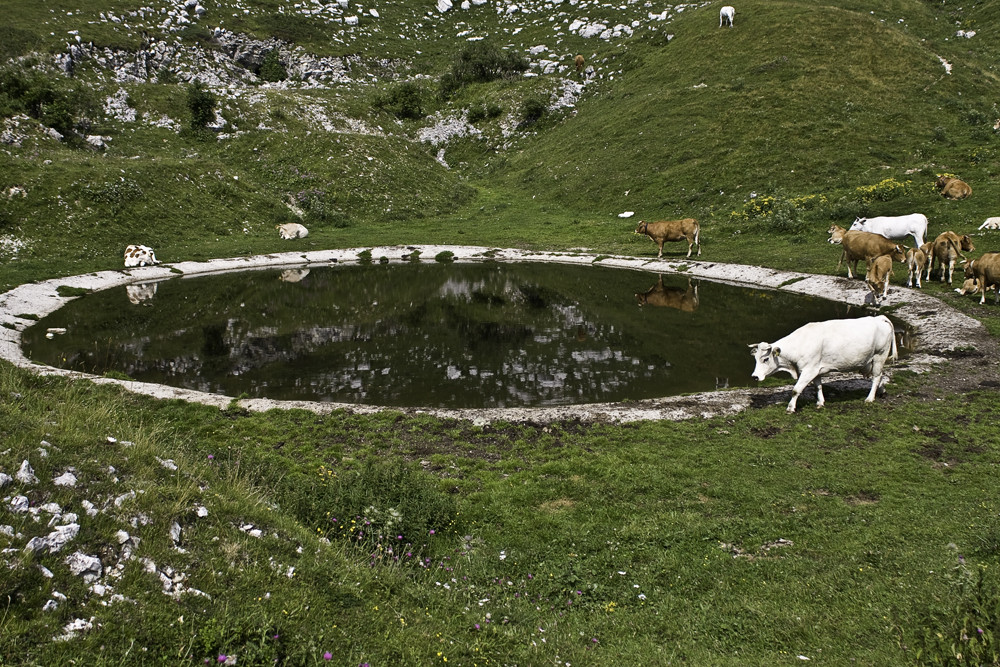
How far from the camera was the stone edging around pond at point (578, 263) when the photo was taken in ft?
50.9

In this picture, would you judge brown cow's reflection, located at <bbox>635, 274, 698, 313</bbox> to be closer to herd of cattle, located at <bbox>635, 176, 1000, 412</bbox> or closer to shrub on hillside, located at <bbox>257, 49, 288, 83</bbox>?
herd of cattle, located at <bbox>635, 176, 1000, 412</bbox>

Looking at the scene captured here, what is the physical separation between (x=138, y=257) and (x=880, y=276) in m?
42.5

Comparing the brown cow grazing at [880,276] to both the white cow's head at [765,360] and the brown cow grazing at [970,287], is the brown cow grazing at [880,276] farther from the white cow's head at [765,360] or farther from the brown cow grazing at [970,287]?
the white cow's head at [765,360]

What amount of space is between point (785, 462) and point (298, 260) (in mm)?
37140

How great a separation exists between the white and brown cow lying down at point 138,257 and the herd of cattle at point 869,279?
31.6 metres

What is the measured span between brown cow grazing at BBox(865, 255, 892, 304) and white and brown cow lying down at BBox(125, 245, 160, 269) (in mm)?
41782

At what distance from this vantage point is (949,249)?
88.7 ft

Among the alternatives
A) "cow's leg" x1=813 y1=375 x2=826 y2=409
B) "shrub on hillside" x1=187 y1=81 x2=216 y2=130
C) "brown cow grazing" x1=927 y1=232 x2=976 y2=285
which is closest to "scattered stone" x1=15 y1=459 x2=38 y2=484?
"cow's leg" x1=813 y1=375 x2=826 y2=409

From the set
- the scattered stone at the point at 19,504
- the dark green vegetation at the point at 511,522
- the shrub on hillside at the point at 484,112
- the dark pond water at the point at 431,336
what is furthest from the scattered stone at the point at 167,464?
the shrub on hillside at the point at 484,112

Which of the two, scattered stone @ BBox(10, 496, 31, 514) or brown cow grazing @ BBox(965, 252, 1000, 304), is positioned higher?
brown cow grazing @ BBox(965, 252, 1000, 304)

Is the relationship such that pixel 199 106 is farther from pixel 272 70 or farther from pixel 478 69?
pixel 478 69

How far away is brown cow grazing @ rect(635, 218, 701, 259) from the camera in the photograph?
128 ft

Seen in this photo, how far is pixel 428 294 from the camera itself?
3159 centimetres

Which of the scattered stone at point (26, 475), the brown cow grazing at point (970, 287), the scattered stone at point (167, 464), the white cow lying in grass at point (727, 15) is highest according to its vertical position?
the white cow lying in grass at point (727, 15)
